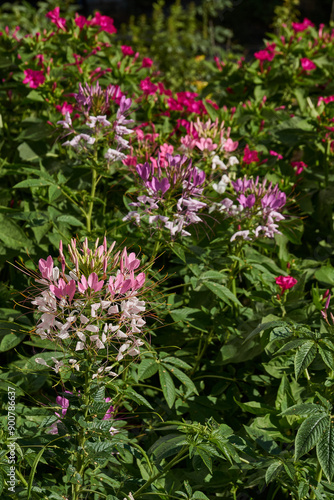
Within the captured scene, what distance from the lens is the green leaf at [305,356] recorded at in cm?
128

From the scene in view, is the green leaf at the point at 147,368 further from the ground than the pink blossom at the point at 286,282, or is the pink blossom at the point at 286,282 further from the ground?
the pink blossom at the point at 286,282

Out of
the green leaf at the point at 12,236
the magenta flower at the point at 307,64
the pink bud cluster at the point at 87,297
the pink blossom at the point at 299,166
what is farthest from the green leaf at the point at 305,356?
the magenta flower at the point at 307,64

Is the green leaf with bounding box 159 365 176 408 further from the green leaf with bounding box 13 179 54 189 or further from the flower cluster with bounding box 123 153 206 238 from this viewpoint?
the green leaf with bounding box 13 179 54 189

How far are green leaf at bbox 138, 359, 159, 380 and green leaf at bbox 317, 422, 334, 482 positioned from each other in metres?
0.50

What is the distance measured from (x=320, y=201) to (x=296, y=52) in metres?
1.07

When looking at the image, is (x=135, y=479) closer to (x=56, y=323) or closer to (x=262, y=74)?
(x=56, y=323)

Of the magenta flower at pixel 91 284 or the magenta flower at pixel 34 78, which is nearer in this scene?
the magenta flower at pixel 91 284

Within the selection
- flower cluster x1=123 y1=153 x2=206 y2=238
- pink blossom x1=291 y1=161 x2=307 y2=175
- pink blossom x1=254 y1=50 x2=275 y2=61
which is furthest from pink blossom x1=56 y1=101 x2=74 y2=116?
pink blossom x1=254 y1=50 x2=275 y2=61

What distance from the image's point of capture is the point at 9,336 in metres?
1.65

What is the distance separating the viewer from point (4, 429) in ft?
4.60

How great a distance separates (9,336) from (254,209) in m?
0.86

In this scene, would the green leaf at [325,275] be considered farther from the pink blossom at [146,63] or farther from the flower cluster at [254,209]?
the pink blossom at [146,63]

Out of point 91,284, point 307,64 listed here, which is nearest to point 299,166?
point 307,64

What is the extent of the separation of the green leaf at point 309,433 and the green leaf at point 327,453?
14 millimetres
